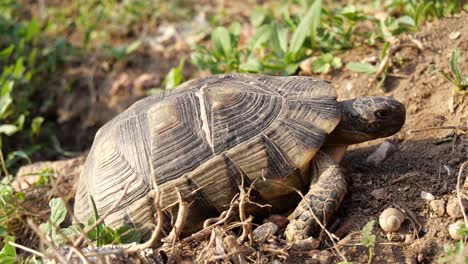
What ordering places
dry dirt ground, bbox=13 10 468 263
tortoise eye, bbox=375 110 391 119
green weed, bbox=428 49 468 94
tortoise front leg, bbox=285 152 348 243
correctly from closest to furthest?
dry dirt ground, bbox=13 10 468 263 → tortoise front leg, bbox=285 152 348 243 → tortoise eye, bbox=375 110 391 119 → green weed, bbox=428 49 468 94

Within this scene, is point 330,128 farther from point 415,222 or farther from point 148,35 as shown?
point 148,35

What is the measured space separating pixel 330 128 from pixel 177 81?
2391 mm

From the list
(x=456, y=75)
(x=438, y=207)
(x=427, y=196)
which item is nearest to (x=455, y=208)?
(x=438, y=207)

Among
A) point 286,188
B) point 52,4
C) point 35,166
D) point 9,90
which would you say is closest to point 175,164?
point 286,188

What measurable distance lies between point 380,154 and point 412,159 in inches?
8.8

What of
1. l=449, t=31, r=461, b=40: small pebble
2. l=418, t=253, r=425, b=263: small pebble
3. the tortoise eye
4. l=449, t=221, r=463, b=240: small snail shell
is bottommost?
l=418, t=253, r=425, b=263: small pebble

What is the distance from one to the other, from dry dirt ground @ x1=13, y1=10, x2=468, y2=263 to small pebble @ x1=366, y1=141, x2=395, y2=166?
0.03m

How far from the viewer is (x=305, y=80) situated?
397 centimetres

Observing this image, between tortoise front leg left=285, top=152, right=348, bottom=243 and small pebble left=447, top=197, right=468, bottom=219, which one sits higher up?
tortoise front leg left=285, top=152, right=348, bottom=243

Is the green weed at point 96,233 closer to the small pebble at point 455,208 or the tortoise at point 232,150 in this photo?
the tortoise at point 232,150

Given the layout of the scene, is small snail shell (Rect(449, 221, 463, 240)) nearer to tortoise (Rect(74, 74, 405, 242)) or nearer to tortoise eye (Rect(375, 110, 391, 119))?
tortoise (Rect(74, 74, 405, 242))

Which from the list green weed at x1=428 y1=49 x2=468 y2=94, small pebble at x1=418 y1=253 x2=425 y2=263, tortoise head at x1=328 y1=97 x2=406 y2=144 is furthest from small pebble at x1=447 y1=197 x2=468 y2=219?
green weed at x1=428 y1=49 x2=468 y2=94

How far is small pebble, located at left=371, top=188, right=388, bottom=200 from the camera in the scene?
3.55 m

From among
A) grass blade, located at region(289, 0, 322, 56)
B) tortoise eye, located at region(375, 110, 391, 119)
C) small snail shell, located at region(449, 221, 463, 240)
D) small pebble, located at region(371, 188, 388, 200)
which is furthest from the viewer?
grass blade, located at region(289, 0, 322, 56)
